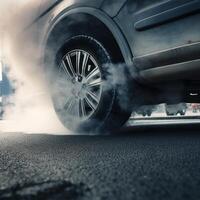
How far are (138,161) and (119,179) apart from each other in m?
0.43

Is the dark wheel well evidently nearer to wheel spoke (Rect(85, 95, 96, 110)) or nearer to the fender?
the fender

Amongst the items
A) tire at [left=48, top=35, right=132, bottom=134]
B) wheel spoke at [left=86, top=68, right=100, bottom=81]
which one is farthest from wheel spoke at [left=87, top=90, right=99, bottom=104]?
wheel spoke at [left=86, top=68, right=100, bottom=81]

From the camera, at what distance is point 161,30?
2.78 metres

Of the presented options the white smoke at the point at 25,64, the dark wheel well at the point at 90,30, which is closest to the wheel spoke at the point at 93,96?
the dark wheel well at the point at 90,30

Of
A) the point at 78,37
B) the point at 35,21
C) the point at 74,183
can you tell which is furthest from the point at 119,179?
the point at 35,21

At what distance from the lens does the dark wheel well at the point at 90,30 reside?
3.23 meters

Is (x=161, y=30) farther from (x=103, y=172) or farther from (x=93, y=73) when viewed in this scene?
(x=103, y=172)

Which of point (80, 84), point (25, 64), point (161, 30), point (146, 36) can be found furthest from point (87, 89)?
point (25, 64)

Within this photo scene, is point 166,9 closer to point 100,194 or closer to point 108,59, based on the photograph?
point 108,59

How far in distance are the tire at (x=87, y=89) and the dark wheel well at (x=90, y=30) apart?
5cm

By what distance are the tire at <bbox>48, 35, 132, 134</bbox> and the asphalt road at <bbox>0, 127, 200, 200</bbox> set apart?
0.81m

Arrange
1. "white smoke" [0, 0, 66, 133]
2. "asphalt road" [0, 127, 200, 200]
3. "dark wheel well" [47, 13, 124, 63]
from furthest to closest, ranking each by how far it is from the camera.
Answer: "white smoke" [0, 0, 66, 133] < "dark wheel well" [47, 13, 124, 63] < "asphalt road" [0, 127, 200, 200]

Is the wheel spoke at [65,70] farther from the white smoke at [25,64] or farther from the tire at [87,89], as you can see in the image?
the white smoke at [25,64]

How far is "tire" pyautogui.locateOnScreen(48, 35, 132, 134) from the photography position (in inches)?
129
